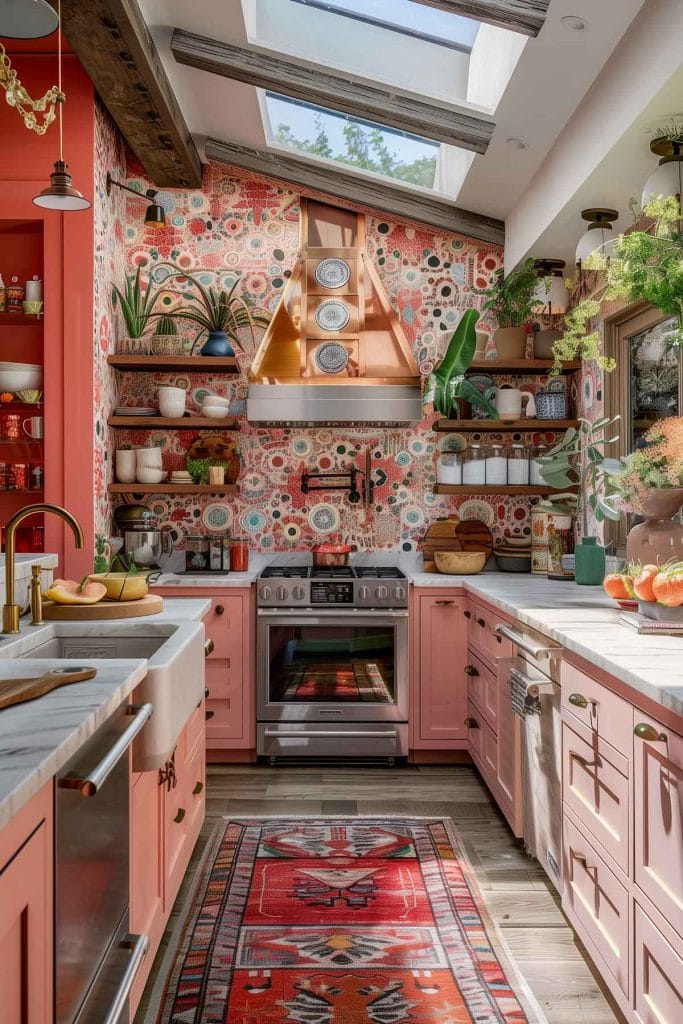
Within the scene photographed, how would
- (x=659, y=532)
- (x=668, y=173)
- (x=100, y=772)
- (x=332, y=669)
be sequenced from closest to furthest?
(x=100, y=772) → (x=668, y=173) → (x=659, y=532) → (x=332, y=669)

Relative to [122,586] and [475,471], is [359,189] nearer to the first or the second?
[475,471]

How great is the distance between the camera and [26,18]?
6.61ft

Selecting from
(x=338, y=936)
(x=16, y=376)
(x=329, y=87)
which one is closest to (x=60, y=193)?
(x=329, y=87)

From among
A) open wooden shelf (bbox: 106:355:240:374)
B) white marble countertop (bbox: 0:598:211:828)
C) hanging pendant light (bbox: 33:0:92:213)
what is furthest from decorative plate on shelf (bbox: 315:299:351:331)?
white marble countertop (bbox: 0:598:211:828)

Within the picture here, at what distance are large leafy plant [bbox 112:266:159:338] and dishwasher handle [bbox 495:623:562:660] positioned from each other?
263cm

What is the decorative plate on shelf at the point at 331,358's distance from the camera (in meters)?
4.38

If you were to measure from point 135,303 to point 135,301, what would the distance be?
0.4 inches

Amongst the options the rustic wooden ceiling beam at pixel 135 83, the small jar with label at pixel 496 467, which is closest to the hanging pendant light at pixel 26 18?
the rustic wooden ceiling beam at pixel 135 83

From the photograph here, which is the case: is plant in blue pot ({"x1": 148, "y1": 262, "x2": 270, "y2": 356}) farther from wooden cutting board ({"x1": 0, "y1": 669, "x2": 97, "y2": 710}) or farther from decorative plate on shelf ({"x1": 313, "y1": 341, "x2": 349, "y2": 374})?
wooden cutting board ({"x1": 0, "y1": 669, "x2": 97, "y2": 710})

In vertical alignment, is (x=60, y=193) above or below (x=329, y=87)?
below

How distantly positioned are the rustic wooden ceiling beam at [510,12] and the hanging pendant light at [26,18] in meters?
1.26

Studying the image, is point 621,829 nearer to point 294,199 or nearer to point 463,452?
point 463,452

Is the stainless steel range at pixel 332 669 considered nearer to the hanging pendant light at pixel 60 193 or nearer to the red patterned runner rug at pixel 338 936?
the red patterned runner rug at pixel 338 936

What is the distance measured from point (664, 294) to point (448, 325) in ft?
7.28
